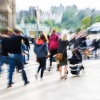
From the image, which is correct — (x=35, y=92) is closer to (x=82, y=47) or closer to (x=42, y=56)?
(x=42, y=56)

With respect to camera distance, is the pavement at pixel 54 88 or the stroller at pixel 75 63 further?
the stroller at pixel 75 63

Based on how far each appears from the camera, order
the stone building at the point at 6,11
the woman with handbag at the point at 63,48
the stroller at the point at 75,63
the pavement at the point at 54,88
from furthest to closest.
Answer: the stone building at the point at 6,11 < the stroller at the point at 75,63 < the woman with handbag at the point at 63,48 < the pavement at the point at 54,88

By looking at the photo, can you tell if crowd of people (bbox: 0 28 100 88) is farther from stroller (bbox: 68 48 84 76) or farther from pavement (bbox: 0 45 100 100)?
pavement (bbox: 0 45 100 100)

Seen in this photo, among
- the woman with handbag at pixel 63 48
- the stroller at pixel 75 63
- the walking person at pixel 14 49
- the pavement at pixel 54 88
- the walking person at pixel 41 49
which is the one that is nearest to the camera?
the pavement at pixel 54 88

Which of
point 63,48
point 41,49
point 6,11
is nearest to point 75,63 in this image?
Result: point 63,48

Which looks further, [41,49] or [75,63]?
[75,63]

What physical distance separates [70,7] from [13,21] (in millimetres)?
48858

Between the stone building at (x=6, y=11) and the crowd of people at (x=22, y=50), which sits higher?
the stone building at (x=6, y=11)

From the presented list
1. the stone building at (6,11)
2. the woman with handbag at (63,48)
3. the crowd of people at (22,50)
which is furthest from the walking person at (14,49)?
the stone building at (6,11)

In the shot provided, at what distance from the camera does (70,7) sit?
11262 centimetres

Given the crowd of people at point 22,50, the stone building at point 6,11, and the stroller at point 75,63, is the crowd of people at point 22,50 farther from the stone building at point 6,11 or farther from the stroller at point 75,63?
the stone building at point 6,11

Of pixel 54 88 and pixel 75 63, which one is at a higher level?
pixel 75 63

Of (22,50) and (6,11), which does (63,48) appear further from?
(6,11)

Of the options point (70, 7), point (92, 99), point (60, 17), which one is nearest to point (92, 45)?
point (92, 99)
